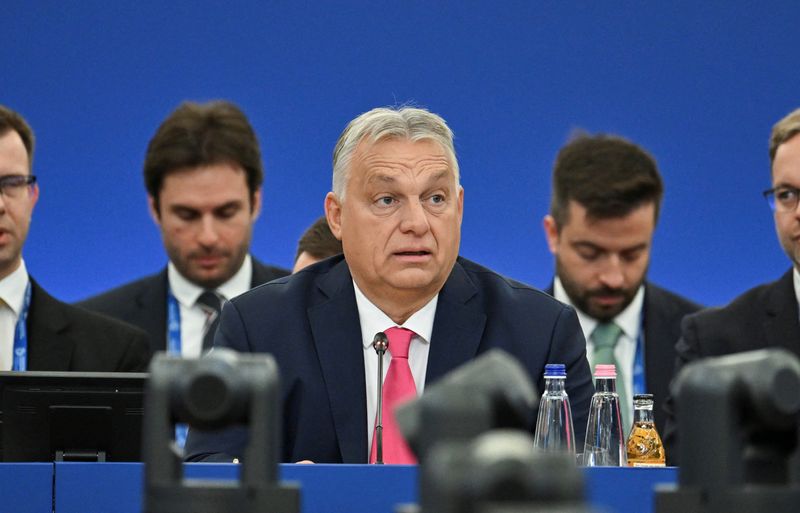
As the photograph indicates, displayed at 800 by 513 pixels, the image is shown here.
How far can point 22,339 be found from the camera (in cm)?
384

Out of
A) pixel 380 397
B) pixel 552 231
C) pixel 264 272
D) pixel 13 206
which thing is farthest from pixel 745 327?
pixel 13 206

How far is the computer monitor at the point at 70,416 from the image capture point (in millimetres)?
2541

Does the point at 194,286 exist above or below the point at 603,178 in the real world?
below

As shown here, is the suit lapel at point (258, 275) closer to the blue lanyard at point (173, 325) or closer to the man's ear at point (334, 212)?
the blue lanyard at point (173, 325)

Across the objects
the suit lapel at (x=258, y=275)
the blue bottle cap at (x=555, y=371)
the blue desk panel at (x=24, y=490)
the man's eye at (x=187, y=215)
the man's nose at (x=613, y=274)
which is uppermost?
the man's eye at (x=187, y=215)

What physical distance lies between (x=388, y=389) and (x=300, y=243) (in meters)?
1.55

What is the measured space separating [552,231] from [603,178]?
30 cm

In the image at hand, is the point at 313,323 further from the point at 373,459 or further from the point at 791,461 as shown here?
the point at 791,461

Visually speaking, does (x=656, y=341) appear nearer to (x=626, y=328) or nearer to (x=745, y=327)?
(x=626, y=328)

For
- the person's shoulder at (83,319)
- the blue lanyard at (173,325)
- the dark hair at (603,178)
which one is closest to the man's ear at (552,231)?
the dark hair at (603,178)

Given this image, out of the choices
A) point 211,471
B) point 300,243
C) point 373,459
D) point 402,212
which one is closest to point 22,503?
point 211,471

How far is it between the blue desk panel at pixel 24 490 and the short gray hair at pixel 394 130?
3.71 ft

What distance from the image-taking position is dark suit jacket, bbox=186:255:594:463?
2.68 metres

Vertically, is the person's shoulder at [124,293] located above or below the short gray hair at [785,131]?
below
